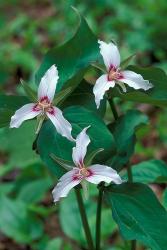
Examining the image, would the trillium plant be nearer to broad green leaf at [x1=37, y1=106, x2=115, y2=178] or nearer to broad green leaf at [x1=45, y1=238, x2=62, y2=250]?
broad green leaf at [x1=37, y1=106, x2=115, y2=178]

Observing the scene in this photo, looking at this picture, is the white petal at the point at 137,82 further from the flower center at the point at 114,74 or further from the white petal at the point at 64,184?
the white petal at the point at 64,184

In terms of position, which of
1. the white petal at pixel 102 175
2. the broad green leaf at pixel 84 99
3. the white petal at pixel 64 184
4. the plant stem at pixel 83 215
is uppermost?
the broad green leaf at pixel 84 99

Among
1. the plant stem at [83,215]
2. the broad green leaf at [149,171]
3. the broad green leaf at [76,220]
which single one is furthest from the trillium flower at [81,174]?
the broad green leaf at [76,220]

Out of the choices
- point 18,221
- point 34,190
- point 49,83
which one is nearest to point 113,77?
point 49,83

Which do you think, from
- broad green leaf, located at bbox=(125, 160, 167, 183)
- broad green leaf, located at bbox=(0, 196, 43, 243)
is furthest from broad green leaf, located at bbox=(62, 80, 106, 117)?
broad green leaf, located at bbox=(0, 196, 43, 243)

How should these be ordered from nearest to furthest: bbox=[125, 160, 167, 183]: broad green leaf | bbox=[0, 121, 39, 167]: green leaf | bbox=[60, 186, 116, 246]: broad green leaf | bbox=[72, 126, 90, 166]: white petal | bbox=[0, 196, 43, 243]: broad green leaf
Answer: bbox=[72, 126, 90, 166]: white petal < bbox=[125, 160, 167, 183]: broad green leaf < bbox=[60, 186, 116, 246]: broad green leaf < bbox=[0, 196, 43, 243]: broad green leaf < bbox=[0, 121, 39, 167]: green leaf

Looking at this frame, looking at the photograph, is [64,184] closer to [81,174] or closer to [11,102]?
[81,174]

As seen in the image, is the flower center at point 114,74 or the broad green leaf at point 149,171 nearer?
the flower center at point 114,74
